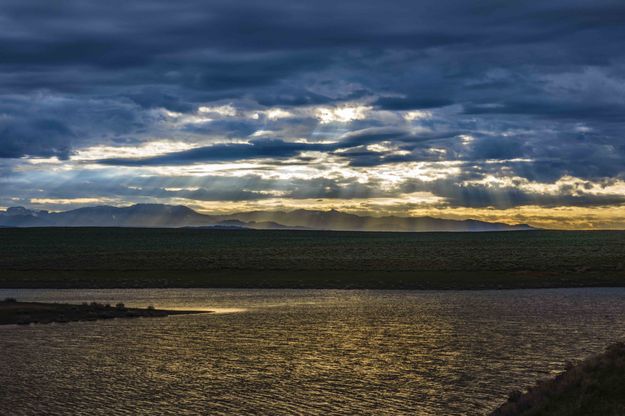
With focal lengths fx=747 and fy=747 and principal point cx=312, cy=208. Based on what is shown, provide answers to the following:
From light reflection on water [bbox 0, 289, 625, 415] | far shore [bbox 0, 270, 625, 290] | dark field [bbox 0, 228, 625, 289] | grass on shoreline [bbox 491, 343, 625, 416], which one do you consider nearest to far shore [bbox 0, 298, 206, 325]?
light reflection on water [bbox 0, 289, 625, 415]

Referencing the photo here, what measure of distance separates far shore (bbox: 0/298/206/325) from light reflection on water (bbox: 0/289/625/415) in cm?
265

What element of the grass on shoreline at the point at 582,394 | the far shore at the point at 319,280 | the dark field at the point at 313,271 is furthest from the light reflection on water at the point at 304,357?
the dark field at the point at 313,271

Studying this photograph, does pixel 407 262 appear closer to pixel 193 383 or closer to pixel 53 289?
pixel 53 289

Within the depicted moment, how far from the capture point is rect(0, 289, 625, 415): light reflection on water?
26438 mm

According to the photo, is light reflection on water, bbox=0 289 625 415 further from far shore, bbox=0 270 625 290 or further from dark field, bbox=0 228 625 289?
dark field, bbox=0 228 625 289

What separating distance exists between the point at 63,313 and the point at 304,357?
79.3ft

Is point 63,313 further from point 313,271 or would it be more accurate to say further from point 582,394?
point 313,271

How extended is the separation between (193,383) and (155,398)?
2.64 m

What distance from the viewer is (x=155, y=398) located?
27016mm

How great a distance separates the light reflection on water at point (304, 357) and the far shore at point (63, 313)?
2.65 meters

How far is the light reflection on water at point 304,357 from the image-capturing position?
26.4 metres

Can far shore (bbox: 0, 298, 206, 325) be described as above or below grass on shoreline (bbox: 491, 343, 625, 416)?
below

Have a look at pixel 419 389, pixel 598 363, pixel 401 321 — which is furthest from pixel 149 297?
pixel 598 363

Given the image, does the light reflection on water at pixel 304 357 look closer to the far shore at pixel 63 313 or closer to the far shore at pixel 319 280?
the far shore at pixel 63 313
